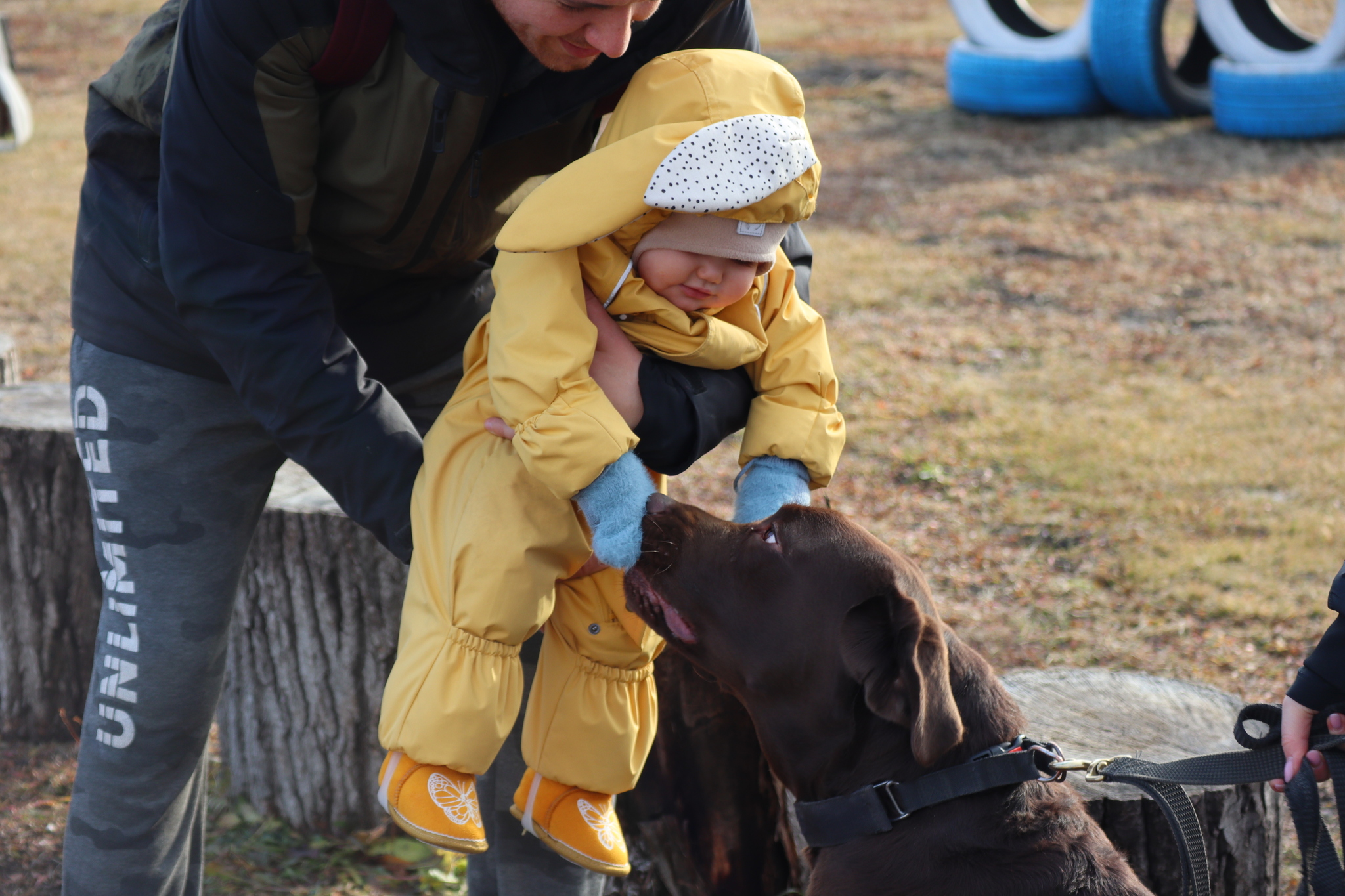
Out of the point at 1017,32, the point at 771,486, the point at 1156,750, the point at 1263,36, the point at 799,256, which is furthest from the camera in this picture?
the point at 1017,32

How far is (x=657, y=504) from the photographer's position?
259 centimetres

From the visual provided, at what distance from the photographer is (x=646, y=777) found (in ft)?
11.3

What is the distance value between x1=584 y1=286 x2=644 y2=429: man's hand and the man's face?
18.8 inches

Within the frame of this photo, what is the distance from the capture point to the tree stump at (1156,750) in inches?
123

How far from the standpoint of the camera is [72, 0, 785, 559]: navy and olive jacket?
86.2 inches

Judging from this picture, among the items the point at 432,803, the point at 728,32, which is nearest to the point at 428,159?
the point at 728,32

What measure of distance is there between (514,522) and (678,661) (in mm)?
1079

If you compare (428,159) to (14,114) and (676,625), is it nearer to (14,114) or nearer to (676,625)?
(676,625)

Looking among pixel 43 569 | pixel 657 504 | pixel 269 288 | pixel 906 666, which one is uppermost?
pixel 269 288

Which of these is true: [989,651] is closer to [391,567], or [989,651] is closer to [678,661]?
[678,661]

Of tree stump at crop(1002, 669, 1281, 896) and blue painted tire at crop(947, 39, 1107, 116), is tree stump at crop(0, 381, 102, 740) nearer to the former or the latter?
tree stump at crop(1002, 669, 1281, 896)

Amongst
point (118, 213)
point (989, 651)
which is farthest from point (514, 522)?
point (989, 651)

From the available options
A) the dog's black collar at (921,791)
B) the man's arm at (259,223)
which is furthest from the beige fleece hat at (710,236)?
the dog's black collar at (921,791)

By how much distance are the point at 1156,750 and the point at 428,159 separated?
95.0 inches
